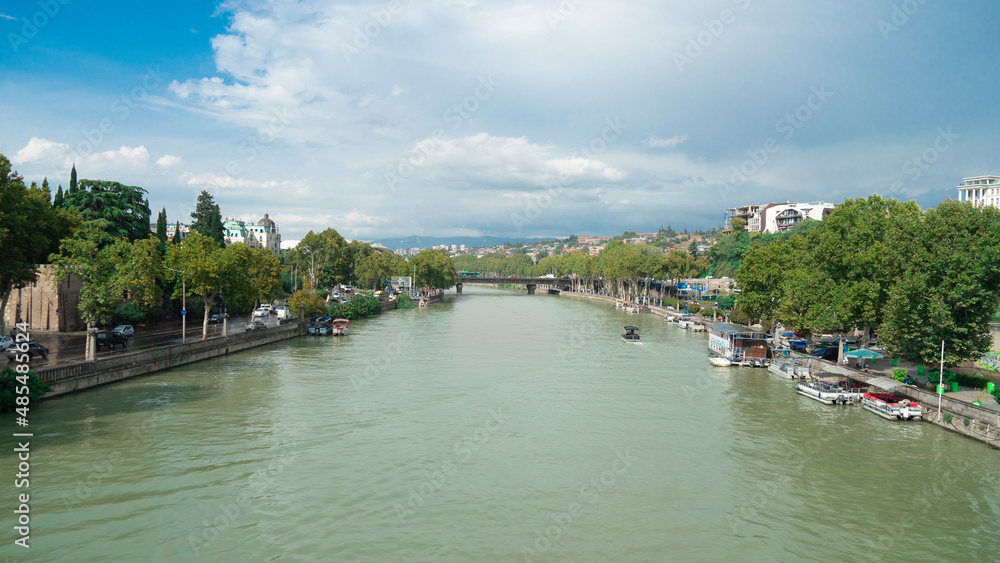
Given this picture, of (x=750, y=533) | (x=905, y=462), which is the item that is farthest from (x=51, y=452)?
(x=905, y=462)

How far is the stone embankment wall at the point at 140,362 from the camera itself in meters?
26.8

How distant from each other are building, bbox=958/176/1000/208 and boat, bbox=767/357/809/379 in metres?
118

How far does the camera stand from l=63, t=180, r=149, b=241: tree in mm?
48938

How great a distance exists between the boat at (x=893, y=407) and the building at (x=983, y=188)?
414 feet

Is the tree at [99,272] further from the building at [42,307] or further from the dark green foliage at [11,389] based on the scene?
the building at [42,307]

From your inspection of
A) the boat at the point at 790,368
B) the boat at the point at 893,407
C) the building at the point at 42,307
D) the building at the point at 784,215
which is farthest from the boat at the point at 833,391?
the building at the point at 784,215

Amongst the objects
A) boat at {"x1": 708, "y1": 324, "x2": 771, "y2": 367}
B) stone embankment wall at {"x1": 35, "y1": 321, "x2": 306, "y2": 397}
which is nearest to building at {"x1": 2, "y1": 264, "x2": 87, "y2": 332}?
stone embankment wall at {"x1": 35, "y1": 321, "x2": 306, "y2": 397}

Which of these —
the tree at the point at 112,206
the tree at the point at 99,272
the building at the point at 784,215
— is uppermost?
the building at the point at 784,215

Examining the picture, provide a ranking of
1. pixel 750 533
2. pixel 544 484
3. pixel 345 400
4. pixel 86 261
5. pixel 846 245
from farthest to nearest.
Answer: pixel 846 245 < pixel 86 261 < pixel 345 400 < pixel 544 484 < pixel 750 533

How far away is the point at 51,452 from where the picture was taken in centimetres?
1953

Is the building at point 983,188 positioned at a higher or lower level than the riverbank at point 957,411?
higher

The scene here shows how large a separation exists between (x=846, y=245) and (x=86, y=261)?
4542 centimetres

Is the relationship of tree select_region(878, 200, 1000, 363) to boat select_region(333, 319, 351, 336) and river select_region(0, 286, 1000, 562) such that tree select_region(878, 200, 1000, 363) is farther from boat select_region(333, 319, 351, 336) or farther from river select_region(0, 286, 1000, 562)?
boat select_region(333, 319, 351, 336)

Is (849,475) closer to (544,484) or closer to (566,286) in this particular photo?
(544,484)
